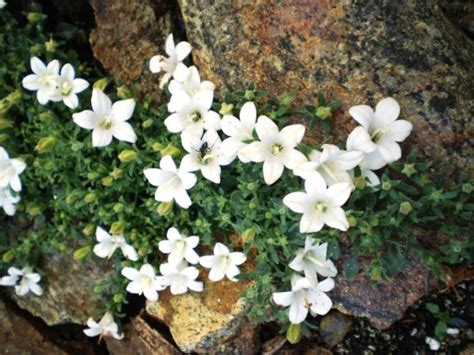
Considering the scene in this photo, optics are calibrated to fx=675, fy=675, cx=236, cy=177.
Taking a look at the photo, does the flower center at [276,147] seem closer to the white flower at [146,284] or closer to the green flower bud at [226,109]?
the green flower bud at [226,109]

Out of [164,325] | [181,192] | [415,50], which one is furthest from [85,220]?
[415,50]

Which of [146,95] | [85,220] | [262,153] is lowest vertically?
[85,220]

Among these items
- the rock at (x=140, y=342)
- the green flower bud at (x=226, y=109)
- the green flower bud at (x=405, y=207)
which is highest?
the green flower bud at (x=226, y=109)

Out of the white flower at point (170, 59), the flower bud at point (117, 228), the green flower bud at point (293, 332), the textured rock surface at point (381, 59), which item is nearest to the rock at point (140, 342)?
the flower bud at point (117, 228)

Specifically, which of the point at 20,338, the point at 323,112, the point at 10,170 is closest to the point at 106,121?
the point at 10,170

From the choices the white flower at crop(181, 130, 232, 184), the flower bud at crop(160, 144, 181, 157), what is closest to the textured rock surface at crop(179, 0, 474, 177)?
the white flower at crop(181, 130, 232, 184)

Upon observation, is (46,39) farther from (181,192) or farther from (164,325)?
(164,325)

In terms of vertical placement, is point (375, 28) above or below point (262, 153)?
above
